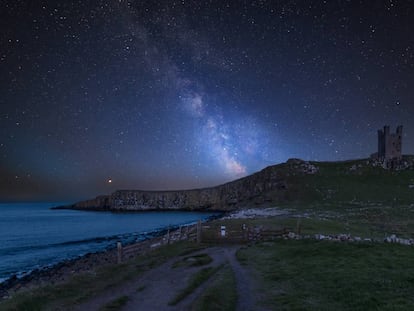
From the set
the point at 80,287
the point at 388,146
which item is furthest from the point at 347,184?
the point at 80,287

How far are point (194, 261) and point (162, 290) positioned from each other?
8.37 meters

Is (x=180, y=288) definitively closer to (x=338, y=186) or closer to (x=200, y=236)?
(x=200, y=236)

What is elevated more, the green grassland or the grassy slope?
the grassy slope

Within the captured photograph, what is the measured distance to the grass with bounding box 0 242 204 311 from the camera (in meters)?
18.6

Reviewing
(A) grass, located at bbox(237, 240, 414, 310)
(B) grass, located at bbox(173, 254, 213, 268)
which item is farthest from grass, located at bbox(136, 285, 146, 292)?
(A) grass, located at bbox(237, 240, 414, 310)

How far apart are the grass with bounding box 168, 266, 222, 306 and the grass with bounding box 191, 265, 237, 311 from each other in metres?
0.97

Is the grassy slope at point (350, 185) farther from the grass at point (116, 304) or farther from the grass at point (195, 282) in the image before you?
the grass at point (116, 304)

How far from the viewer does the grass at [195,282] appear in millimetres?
18297

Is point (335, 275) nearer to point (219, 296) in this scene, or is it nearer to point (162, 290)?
point (219, 296)

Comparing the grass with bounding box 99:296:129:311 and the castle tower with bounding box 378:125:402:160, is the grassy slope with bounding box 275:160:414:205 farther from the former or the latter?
the grass with bounding box 99:296:129:311

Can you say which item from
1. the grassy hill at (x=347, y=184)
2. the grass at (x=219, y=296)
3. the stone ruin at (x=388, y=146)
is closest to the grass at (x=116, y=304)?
the grass at (x=219, y=296)

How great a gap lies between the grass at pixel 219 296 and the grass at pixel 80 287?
7001mm

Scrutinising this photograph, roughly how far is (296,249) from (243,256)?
4673 millimetres

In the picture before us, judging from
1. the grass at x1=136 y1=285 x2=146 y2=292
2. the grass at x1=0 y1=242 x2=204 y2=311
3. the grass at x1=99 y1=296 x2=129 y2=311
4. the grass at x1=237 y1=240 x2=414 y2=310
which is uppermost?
the grass at x1=237 y1=240 x2=414 y2=310
